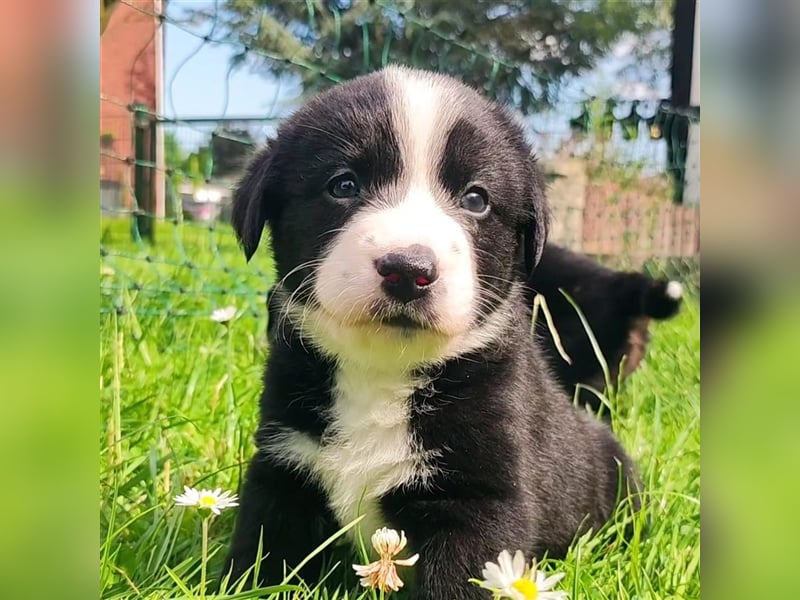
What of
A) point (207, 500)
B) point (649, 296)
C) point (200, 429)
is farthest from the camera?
point (649, 296)

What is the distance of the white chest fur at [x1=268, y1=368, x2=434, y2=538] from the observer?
56.1 inches

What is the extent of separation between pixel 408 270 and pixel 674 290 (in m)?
1.52

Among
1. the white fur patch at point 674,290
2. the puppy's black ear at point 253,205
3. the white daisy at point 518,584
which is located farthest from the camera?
the white fur patch at point 674,290

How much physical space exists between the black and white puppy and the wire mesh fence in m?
1.08

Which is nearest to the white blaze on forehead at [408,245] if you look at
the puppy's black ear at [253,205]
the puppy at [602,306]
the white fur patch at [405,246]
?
the white fur patch at [405,246]

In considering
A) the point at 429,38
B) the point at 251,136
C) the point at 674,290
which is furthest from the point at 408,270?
the point at 429,38

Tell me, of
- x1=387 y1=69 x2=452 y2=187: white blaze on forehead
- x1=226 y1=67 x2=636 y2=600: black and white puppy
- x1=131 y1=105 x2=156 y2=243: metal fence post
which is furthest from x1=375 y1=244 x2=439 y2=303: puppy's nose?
x1=131 y1=105 x2=156 y2=243: metal fence post

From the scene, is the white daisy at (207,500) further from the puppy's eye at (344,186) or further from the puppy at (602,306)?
the puppy at (602,306)

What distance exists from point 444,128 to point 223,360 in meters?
1.30

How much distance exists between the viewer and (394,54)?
298 centimetres

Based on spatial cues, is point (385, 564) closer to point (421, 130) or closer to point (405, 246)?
point (405, 246)

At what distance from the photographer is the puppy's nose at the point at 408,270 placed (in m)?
1.22

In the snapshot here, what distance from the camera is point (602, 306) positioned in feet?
8.77
